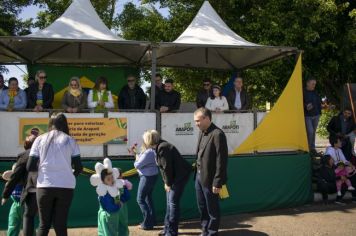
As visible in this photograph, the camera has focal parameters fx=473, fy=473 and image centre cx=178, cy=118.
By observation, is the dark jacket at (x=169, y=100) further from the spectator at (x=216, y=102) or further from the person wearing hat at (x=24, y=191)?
the person wearing hat at (x=24, y=191)

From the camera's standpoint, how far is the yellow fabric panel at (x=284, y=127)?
360 inches

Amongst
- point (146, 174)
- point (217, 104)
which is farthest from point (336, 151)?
point (146, 174)

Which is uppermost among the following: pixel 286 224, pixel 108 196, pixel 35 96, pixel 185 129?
pixel 35 96

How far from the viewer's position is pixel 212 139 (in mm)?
6328

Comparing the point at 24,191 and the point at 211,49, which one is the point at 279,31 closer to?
the point at 211,49

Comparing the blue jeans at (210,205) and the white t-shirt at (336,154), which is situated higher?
the white t-shirt at (336,154)

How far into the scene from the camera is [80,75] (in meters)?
12.8

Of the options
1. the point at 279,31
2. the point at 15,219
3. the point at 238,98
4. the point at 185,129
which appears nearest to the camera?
the point at 15,219

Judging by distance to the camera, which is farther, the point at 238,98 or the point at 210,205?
the point at 238,98

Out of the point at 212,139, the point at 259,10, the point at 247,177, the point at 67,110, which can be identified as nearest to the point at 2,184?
the point at 67,110

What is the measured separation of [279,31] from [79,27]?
6.46m

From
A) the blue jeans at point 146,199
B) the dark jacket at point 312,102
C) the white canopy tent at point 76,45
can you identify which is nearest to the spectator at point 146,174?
the blue jeans at point 146,199

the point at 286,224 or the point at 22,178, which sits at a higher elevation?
the point at 22,178

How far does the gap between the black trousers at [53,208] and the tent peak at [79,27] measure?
405 centimetres
